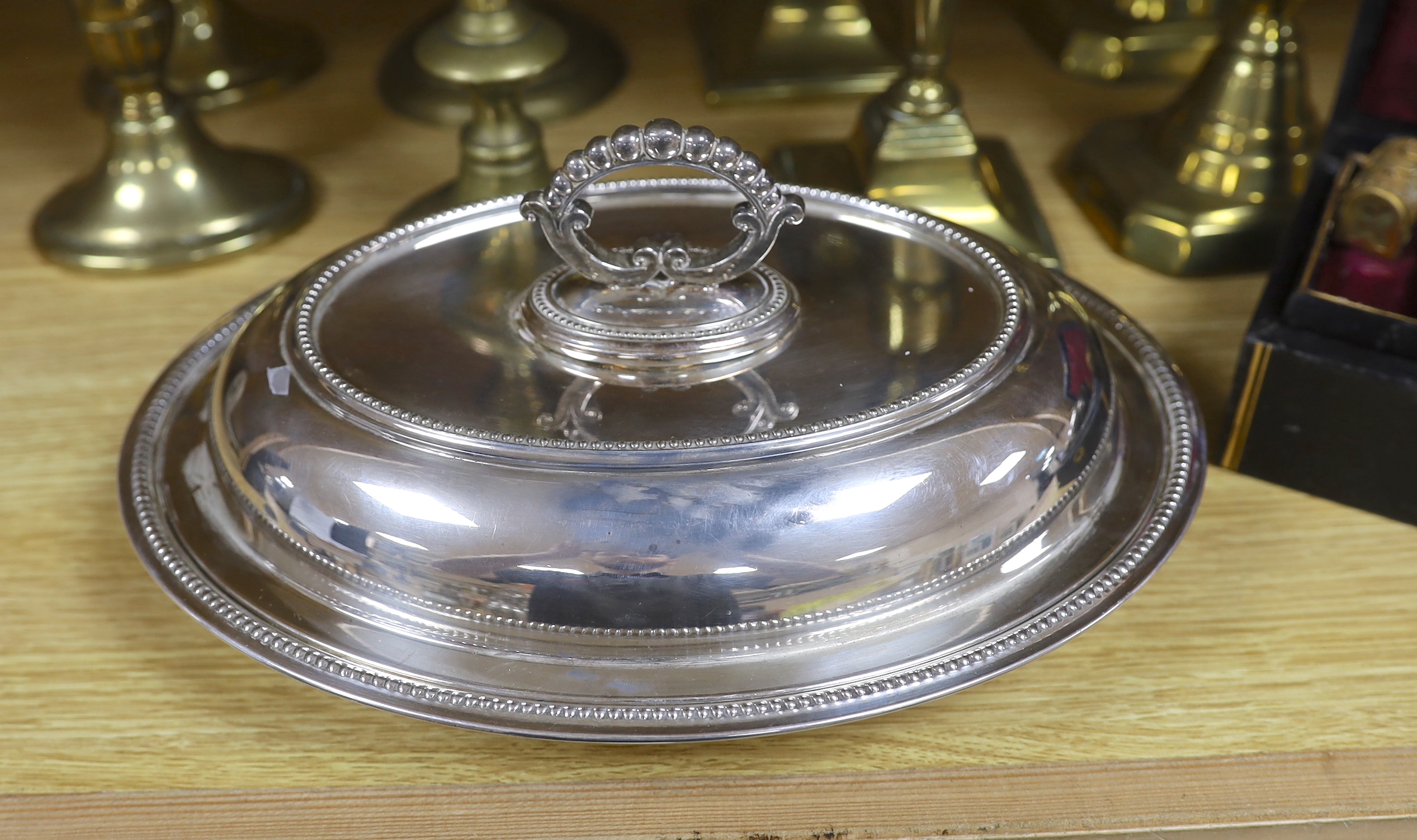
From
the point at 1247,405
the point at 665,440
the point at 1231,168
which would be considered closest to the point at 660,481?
the point at 665,440

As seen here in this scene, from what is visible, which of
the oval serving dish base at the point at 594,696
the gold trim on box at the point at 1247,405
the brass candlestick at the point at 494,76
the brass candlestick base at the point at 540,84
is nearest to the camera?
the oval serving dish base at the point at 594,696

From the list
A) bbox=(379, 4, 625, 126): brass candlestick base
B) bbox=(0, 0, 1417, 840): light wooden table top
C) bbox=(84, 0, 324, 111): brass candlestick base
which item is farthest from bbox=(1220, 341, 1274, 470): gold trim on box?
bbox=(84, 0, 324, 111): brass candlestick base

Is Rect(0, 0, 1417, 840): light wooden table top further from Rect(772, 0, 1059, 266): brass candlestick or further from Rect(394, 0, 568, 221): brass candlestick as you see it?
Rect(394, 0, 568, 221): brass candlestick

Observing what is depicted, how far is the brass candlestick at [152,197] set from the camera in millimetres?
968

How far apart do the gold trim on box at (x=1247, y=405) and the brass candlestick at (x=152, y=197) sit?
2.33 feet

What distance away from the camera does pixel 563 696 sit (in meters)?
0.52

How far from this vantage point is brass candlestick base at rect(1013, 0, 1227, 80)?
1178 millimetres

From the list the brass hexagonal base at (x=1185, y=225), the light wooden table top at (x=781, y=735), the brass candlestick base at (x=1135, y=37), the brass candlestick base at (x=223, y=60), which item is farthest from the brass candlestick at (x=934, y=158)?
the brass candlestick base at (x=223, y=60)

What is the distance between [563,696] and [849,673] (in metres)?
0.12

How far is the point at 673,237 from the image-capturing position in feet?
2.15

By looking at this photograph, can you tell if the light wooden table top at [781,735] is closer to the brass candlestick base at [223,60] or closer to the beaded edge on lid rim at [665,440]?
the beaded edge on lid rim at [665,440]

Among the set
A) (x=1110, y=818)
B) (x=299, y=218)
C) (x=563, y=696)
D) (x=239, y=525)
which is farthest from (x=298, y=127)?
(x=1110, y=818)

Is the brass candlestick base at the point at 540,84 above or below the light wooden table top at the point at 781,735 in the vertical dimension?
above

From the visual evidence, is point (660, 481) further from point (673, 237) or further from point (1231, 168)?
point (1231, 168)
